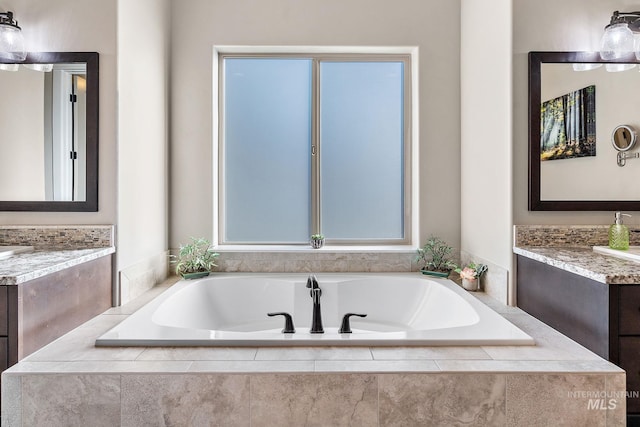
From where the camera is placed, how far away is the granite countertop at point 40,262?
4.51 ft

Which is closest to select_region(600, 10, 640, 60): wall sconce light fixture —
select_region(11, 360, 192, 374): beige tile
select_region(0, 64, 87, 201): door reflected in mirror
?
→ select_region(11, 360, 192, 374): beige tile

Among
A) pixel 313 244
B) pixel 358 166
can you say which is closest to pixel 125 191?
pixel 313 244

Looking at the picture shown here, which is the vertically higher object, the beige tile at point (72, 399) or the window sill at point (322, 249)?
the window sill at point (322, 249)

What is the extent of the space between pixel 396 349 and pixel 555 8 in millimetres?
1818

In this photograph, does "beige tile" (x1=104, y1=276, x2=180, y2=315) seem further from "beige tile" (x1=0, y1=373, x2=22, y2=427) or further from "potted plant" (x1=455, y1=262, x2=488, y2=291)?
"potted plant" (x1=455, y1=262, x2=488, y2=291)

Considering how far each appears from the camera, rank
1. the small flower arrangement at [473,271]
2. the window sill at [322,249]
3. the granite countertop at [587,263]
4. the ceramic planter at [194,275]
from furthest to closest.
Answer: the window sill at [322,249], the ceramic planter at [194,275], the small flower arrangement at [473,271], the granite countertop at [587,263]

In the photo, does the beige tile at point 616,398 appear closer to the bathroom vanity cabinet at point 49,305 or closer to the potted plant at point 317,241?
the potted plant at point 317,241

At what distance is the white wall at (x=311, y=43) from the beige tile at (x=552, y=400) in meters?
1.51

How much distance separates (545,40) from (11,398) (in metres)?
2.63

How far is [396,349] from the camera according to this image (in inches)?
57.1

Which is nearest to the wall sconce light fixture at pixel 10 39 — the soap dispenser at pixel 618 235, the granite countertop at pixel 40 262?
the granite countertop at pixel 40 262

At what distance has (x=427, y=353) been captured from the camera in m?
1.41

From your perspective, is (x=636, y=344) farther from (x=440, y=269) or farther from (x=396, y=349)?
(x=440, y=269)

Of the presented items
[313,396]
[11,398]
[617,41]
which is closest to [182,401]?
[313,396]
